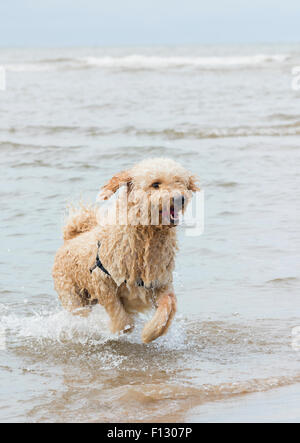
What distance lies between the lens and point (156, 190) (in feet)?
13.7

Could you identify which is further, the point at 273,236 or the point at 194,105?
the point at 194,105

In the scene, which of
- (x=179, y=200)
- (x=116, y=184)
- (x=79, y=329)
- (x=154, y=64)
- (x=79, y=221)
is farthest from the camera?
(x=154, y=64)

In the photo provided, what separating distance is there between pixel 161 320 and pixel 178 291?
1.41 m

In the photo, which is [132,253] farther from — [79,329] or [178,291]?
[178,291]

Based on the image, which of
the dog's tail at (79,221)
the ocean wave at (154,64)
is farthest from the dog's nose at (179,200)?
the ocean wave at (154,64)

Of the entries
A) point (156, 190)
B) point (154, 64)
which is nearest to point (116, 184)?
point (156, 190)

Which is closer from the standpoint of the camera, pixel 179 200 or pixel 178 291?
pixel 179 200

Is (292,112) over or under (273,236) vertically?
over

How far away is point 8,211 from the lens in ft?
26.5

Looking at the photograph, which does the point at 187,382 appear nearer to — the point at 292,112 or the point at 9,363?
the point at 9,363

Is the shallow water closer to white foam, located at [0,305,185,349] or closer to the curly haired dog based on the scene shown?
white foam, located at [0,305,185,349]

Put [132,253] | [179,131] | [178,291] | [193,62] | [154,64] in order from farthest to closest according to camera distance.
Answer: [193,62]
[154,64]
[179,131]
[178,291]
[132,253]
